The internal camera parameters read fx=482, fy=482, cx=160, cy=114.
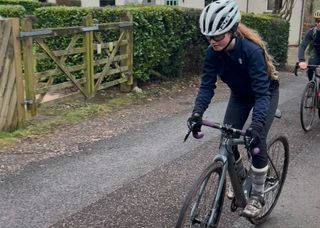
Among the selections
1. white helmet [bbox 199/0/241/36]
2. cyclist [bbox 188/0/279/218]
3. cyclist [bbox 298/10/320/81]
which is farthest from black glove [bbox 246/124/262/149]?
cyclist [bbox 298/10/320/81]

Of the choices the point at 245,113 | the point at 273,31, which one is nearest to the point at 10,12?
the point at 273,31

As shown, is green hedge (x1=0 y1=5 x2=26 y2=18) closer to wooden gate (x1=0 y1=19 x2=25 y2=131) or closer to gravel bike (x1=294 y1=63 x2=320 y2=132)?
wooden gate (x1=0 y1=19 x2=25 y2=131)

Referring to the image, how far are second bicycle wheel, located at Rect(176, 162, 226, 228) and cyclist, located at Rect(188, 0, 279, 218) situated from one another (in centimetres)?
36

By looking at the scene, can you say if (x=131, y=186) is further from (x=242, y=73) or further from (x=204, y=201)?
(x=242, y=73)

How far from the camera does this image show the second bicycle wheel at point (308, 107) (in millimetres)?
7520

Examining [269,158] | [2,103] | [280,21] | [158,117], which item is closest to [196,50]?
[158,117]

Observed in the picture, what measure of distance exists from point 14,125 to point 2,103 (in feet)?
1.24

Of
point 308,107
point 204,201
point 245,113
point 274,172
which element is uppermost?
point 245,113

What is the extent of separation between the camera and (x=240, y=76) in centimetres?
371

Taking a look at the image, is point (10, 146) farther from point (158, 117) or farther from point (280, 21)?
point (280, 21)

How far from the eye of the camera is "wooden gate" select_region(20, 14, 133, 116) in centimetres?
705

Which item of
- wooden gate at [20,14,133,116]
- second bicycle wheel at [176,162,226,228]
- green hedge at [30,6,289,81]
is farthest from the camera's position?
green hedge at [30,6,289,81]

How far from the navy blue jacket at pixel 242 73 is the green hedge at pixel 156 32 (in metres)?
5.67

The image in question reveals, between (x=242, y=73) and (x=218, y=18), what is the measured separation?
1.81 ft
